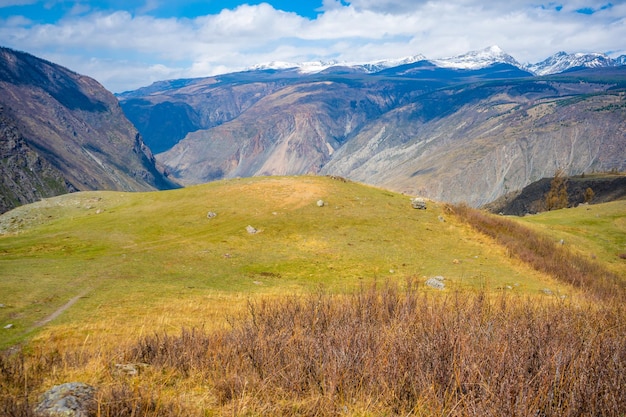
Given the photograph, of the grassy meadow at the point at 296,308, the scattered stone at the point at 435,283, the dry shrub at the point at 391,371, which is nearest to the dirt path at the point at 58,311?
the grassy meadow at the point at 296,308

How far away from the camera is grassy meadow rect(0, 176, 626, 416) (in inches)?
231

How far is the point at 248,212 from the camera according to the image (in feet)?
115

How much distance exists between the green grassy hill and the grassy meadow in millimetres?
181

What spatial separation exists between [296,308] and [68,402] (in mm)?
6007

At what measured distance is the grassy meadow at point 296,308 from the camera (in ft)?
19.3

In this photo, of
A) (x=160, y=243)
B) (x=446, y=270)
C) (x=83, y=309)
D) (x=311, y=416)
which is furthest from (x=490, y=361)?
(x=160, y=243)

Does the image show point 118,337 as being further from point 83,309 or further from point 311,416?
point 311,416

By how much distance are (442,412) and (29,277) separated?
73.0 feet

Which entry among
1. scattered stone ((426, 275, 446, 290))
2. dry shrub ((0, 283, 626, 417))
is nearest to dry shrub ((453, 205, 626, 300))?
scattered stone ((426, 275, 446, 290))

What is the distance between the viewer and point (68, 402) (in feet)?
17.3

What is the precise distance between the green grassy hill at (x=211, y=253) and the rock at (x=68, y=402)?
5.70 metres

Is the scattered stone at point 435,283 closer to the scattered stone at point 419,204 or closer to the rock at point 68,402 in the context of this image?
the scattered stone at point 419,204

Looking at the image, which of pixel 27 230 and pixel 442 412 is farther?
pixel 27 230

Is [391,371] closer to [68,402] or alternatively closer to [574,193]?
[68,402]
